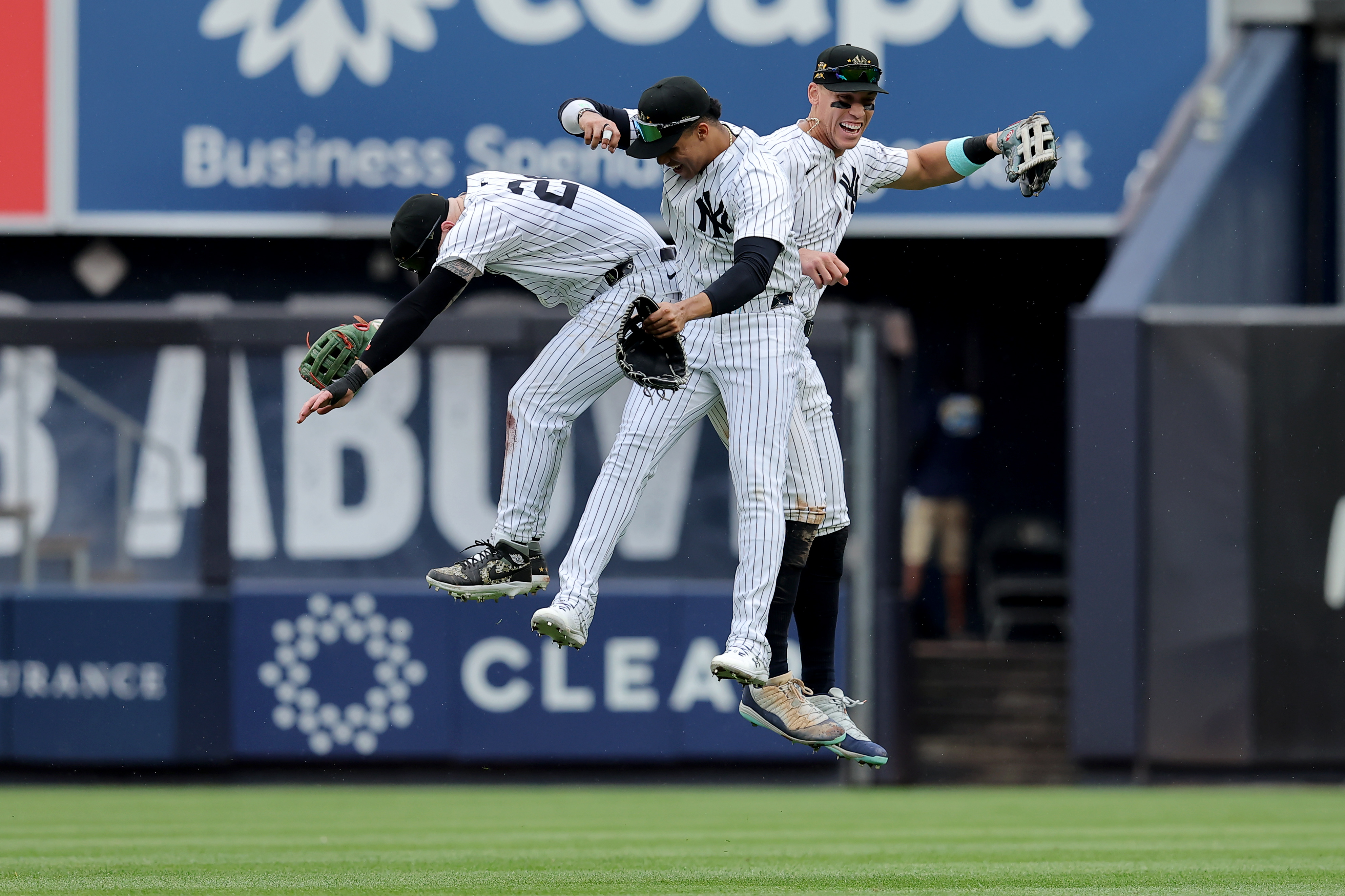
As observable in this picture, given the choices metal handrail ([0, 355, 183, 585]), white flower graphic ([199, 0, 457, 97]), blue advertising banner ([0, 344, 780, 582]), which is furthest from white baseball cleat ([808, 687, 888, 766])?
white flower graphic ([199, 0, 457, 97])

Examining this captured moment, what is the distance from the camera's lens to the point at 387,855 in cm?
864

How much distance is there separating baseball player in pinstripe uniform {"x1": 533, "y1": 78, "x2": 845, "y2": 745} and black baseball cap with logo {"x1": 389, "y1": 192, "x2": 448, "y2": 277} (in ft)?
2.00

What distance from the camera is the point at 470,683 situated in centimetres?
1295

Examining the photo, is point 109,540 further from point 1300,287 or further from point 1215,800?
point 1300,287

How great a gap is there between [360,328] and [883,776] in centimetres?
710

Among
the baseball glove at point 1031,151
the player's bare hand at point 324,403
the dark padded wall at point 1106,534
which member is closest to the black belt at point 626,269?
the player's bare hand at point 324,403

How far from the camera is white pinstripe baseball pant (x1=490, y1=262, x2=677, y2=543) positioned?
7.22 m

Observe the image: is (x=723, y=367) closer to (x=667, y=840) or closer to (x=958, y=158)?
(x=958, y=158)

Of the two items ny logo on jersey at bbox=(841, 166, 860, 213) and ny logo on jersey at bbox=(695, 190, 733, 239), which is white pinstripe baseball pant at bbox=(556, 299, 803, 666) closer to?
ny logo on jersey at bbox=(695, 190, 733, 239)

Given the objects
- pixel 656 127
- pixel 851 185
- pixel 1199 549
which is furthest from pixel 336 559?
pixel 656 127

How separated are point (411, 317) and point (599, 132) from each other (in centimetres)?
90

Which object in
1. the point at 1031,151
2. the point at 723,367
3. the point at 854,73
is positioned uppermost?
the point at 854,73

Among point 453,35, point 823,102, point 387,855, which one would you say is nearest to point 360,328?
point 823,102

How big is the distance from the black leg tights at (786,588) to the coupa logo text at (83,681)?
674 centimetres
